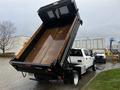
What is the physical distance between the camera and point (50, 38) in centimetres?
985

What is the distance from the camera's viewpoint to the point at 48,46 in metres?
9.45

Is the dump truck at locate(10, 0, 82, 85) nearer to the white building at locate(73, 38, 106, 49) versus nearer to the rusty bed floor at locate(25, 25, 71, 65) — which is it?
the rusty bed floor at locate(25, 25, 71, 65)

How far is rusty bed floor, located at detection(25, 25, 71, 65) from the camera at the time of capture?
880cm

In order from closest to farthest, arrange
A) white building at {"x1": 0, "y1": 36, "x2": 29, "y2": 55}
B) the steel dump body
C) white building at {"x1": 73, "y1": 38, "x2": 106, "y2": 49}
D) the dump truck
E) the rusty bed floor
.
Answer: the dump truck
the steel dump body
the rusty bed floor
white building at {"x1": 73, "y1": 38, "x2": 106, "y2": 49}
white building at {"x1": 0, "y1": 36, "x2": 29, "y2": 55}

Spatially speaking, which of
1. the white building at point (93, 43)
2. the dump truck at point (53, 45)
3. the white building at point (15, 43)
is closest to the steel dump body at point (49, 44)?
the dump truck at point (53, 45)

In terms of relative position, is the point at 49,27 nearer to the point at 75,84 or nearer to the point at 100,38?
the point at 75,84

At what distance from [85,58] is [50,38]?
313 cm

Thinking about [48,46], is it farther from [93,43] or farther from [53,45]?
[93,43]

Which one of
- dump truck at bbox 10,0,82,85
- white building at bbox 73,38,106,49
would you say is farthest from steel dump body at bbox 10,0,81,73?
white building at bbox 73,38,106,49

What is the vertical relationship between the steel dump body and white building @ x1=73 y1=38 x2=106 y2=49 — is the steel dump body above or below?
above

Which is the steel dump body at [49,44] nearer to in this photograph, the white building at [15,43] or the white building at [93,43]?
the white building at [93,43]

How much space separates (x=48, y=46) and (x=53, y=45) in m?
0.29

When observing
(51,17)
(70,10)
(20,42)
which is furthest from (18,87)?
(20,42)

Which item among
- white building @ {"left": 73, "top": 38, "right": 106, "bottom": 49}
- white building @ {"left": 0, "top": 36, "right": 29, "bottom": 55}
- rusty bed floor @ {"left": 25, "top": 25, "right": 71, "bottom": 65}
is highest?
rusty bed floor @ {"left": 25, "top": 25, "right": 71, "bottom": 65}
